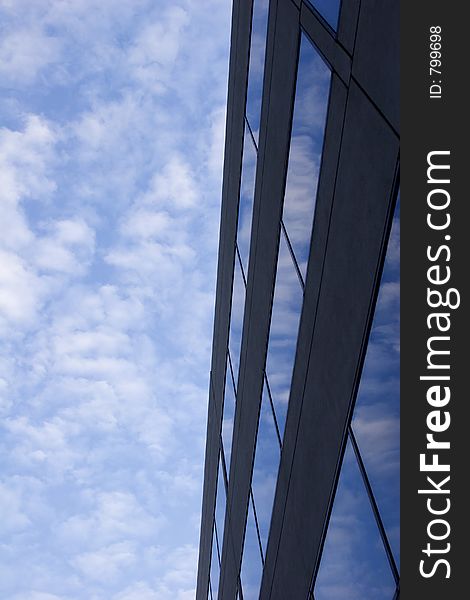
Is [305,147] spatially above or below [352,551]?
above

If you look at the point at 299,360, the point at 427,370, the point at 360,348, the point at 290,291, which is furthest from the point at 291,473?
the point at 427,370

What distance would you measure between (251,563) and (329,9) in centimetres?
1232

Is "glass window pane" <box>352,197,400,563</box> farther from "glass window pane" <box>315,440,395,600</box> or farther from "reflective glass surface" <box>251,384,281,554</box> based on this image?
"reflective glass surface" <box>251,384,281,554</box>

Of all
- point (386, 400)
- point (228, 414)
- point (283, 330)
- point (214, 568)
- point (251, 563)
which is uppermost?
point (228, 414)

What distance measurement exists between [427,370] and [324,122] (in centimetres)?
517

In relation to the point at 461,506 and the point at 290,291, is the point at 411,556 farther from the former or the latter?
the point at 290,291

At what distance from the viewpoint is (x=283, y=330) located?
41.5ft

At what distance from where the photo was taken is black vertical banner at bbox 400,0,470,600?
18.4 ft

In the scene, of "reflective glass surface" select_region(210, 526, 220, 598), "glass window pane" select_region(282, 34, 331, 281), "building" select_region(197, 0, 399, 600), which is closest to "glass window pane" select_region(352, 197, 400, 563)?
"building" select_region(197, 0, 399, 600)

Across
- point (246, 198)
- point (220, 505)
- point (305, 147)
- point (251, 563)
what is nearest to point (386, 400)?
point (305, 147)

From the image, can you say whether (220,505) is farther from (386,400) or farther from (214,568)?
(386,400)

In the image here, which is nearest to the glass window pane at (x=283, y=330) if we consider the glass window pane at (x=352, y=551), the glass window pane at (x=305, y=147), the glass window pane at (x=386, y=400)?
the glass window pane at (x=305, y=147)

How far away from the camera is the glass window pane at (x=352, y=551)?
24.7 feet

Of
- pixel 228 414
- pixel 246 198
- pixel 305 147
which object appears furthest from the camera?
pixel 228 414
